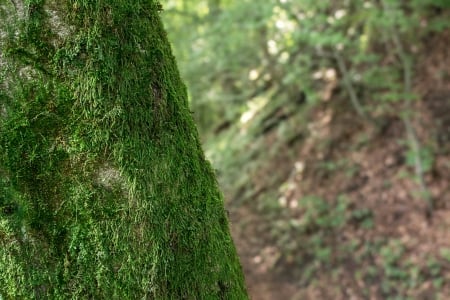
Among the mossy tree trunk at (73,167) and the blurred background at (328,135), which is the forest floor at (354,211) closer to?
the blurred background at (328,135)

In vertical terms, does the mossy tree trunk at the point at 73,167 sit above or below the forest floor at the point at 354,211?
above

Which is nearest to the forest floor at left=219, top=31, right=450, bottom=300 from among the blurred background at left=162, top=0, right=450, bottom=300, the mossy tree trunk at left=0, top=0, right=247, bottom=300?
the blurred background at left=162, top=0, right=450, bottom=300

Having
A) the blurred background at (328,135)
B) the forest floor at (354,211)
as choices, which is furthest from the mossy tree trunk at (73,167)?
the forest floor at (354,211)

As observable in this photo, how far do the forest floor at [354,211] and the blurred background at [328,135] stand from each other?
0.02 meters

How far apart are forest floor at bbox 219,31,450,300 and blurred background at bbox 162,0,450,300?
A: 0.07 ft

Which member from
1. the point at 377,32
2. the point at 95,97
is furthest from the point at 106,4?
the point at 377,32

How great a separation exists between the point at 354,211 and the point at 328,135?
6.28 ft

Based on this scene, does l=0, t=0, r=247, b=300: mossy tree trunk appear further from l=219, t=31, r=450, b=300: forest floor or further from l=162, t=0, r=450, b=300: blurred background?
l=219, t=31, r=450, b=300: forest floor

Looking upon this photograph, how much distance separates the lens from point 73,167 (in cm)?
116

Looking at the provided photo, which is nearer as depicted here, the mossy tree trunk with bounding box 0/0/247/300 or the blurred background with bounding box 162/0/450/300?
the mossy tree trunk with bounding box 0/0/247/300

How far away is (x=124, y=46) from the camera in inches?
47.7

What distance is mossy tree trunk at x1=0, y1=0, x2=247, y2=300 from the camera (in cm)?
114

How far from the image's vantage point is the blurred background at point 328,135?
23.8 ft

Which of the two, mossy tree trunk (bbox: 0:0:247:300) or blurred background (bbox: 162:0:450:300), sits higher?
mossy tree trunk (bbox: 0:0:247:300)
